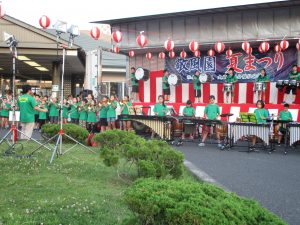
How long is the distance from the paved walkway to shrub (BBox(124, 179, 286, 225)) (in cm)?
215

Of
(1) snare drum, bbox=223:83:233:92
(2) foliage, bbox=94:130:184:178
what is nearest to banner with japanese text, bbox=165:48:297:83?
(1) snare drum, bbox=223:83:233:92

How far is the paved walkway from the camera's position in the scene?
19.9 feet

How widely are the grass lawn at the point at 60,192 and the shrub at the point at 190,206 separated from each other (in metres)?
0.39

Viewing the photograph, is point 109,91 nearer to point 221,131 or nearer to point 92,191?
point 221,131

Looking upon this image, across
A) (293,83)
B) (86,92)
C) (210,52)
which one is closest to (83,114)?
(86,92)

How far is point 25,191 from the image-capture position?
586cm

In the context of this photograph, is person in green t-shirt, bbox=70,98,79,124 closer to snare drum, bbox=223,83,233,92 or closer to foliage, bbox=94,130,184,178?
snare drum, bbox=223,83,233,92

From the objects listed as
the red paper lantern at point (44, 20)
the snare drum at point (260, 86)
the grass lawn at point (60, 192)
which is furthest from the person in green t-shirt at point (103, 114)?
the grass lawn at point (60, 192)

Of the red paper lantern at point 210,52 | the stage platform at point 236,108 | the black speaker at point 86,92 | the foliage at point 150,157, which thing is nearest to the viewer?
the foliage at point 150,157

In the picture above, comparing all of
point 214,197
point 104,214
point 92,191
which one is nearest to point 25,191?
point 92,191

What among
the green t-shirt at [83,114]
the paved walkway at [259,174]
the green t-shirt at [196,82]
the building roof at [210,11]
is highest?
the building roof at [210,11]

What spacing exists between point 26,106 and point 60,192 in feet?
19.1

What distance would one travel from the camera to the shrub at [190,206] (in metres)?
2.91

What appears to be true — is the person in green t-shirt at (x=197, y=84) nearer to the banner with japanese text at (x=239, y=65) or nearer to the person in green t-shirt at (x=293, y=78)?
the banner with japanese text at (x=239, y=65)
